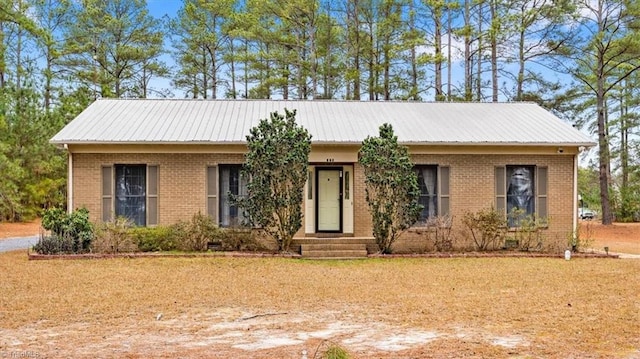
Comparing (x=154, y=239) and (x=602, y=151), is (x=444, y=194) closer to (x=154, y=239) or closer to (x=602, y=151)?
(x=154, y=239)

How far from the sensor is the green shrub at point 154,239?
13.0 metres

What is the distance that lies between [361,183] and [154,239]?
5198 millimetres

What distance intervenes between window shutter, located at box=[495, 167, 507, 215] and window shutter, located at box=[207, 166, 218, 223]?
7.13 meters

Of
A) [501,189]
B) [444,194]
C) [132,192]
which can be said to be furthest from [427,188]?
[132,192]

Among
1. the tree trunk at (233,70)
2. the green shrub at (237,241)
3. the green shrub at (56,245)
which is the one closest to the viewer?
the green shrub at (56,245)

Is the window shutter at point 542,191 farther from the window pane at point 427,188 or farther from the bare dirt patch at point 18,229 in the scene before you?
the bare dirt patch at point 18,229

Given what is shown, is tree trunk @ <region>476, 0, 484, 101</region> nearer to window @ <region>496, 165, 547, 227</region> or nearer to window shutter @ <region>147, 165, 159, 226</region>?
window @ <region>496, 165, 547, 227</region>

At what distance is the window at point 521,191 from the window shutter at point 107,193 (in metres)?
9.72

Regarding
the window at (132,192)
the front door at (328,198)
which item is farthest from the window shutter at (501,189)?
the window at (132,192)

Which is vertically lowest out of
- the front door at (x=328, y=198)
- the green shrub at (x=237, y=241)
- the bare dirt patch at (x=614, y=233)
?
the bare dirt patch at (x=614, y=233)

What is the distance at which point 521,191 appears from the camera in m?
14.5

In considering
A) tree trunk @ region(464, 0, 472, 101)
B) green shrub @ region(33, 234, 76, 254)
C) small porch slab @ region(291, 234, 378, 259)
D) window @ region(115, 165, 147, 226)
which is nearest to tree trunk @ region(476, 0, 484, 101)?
tree trunk @ region(464, 0, 472, 101)

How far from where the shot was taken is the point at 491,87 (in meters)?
28.3

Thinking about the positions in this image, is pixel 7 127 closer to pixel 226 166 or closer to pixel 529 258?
pixel 226 166
